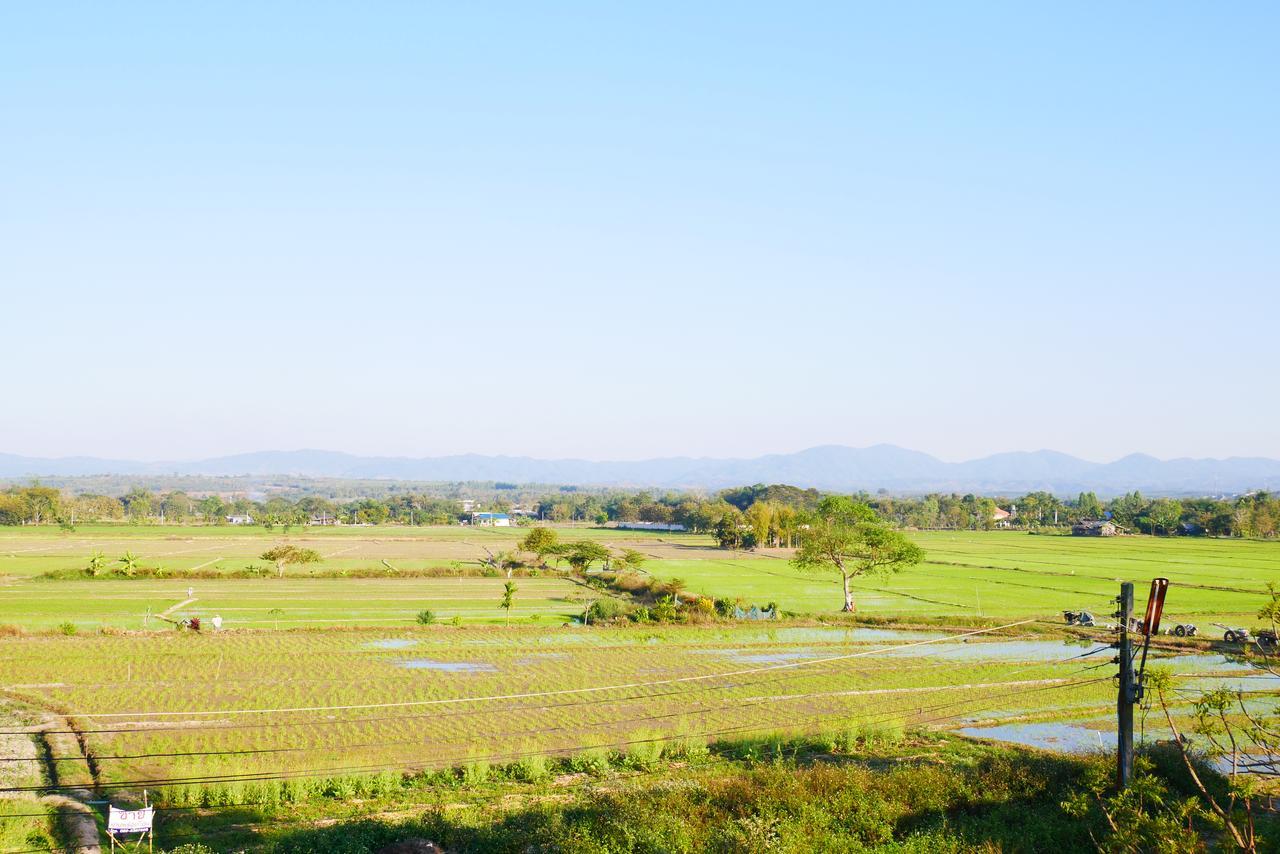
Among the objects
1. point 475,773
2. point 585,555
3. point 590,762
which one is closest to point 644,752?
point 590,762

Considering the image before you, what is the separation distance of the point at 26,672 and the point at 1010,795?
26.7 m

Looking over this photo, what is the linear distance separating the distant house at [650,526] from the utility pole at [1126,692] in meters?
123

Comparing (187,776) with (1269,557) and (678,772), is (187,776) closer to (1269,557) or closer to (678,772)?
(678,772)

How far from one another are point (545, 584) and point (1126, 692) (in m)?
44.1

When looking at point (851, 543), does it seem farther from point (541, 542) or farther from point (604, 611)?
point (541, 542)

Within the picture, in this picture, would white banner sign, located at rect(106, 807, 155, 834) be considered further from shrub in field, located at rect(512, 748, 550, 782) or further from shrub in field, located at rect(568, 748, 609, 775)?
shrub in field, located at rect(568, 748, 609, 775)

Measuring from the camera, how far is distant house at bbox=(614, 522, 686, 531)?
14050 centimetres

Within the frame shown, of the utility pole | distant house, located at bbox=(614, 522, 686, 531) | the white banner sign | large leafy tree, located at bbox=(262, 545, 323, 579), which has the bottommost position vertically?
distant house, located at bbox=(614, 522, 686, 531)

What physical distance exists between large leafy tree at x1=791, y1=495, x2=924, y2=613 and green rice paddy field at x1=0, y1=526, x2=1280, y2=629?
2111 mm

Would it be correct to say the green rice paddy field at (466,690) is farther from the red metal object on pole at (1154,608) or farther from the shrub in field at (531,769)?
the red metal object on pole at (1154,608)

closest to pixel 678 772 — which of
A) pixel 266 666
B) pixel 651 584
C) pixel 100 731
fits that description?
pixel 100 731

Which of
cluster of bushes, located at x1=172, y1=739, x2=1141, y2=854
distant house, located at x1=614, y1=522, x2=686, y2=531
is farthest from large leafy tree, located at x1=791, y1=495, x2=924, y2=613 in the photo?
distant house, located at x1=614, y1=522, x2=686, y2=531

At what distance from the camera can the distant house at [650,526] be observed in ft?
461

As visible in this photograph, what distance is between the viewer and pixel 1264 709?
83.8 feet
